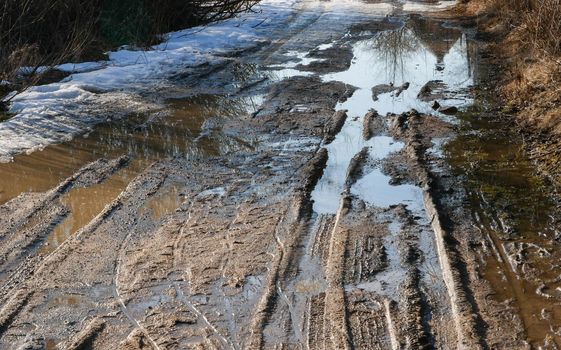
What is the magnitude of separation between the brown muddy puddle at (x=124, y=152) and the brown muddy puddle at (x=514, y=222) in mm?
2844

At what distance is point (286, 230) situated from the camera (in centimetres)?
698

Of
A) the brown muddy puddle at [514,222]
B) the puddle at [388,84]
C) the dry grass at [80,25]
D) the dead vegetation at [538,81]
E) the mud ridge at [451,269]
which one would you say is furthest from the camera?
the dry grass at [80,25]

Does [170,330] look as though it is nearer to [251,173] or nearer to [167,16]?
[251,173]

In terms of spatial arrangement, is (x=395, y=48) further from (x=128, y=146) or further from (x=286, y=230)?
(x=286, y=230)

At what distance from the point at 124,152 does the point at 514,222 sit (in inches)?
183

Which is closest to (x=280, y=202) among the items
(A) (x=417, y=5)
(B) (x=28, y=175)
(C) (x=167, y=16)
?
(B) (x=28, y=175)

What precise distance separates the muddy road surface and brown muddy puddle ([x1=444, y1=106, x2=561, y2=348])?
0.02m

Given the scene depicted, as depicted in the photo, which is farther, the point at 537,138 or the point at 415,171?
the point at 537,138

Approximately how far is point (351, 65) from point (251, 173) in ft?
19.2

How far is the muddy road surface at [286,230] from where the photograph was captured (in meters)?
5.39

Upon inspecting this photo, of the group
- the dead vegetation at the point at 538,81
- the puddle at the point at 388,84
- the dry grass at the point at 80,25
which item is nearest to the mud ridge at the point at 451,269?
the puddle at the point at 388,84

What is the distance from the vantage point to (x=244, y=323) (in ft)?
17.9

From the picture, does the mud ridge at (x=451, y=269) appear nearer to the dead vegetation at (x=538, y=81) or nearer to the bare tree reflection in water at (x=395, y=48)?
the dead vegetation at (x=538, y=81)

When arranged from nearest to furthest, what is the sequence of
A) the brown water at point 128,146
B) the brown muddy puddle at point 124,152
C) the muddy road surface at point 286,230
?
the muddy road surface at point 286,230 < the brown muddy puddle at point 124,152 < the brown water at point 128,146
